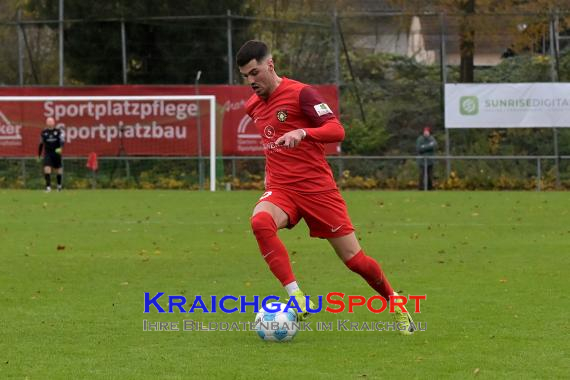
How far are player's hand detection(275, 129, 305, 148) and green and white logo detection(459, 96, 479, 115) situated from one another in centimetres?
2354

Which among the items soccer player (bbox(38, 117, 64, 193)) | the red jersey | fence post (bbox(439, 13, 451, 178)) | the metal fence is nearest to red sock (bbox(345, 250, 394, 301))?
the red jersey

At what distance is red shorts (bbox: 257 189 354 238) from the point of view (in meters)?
7.78

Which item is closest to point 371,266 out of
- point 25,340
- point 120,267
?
point 25,340

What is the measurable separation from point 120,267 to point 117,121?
18.9 metres

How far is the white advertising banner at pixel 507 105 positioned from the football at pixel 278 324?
2331cm

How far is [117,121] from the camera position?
31.4m

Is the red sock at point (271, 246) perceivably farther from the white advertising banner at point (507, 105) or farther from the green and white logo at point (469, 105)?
the green and white logo at point (469, 105)

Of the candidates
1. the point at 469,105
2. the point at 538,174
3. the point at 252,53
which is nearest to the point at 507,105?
the point at 469,105

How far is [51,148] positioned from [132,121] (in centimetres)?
302

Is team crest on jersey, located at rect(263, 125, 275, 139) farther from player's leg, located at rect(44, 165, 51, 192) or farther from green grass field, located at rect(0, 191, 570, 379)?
player's leg, located at rect(44, 165, 51, 192)

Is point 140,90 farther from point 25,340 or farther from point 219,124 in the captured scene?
point 25,340

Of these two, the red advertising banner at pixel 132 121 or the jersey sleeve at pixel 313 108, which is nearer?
the jersey sleeve at pixel 313 108

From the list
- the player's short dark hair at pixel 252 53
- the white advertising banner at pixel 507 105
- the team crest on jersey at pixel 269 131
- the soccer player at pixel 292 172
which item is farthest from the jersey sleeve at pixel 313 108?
the white advertising banner at pixel 507 105

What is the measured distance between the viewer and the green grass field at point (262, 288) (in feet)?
22.6
